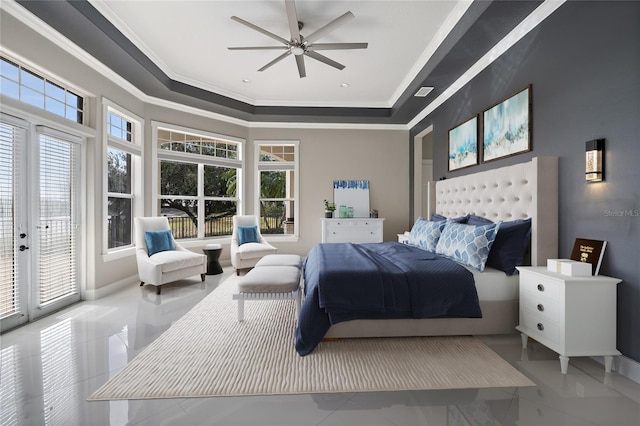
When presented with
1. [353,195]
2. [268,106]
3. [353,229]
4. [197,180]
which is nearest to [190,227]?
[197,180]

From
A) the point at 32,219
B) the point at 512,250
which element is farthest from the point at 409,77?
the point at 32,219

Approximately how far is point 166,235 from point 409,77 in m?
4.45

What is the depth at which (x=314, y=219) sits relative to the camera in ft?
20.6

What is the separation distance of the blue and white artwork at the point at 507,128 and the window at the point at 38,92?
4929 millimetres

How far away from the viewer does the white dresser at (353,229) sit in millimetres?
5844

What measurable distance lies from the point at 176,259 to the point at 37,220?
4.94 ft

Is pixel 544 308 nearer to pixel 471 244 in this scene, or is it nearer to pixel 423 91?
pixel 471 244

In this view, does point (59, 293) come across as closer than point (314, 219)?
Yes

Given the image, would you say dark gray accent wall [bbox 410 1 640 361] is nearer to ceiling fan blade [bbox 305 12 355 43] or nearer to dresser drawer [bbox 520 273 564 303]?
dresser drawer [bbox 520 273 564 303]

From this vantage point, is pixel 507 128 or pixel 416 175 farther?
pixel 416 175

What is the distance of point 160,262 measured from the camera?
395 centimetres

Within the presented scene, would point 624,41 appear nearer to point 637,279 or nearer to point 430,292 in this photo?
point 637,279

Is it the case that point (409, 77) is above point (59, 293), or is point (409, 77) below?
above

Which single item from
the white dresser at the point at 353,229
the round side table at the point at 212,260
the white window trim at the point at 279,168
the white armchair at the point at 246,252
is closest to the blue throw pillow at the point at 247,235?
the white armchair at the point at 246,252
